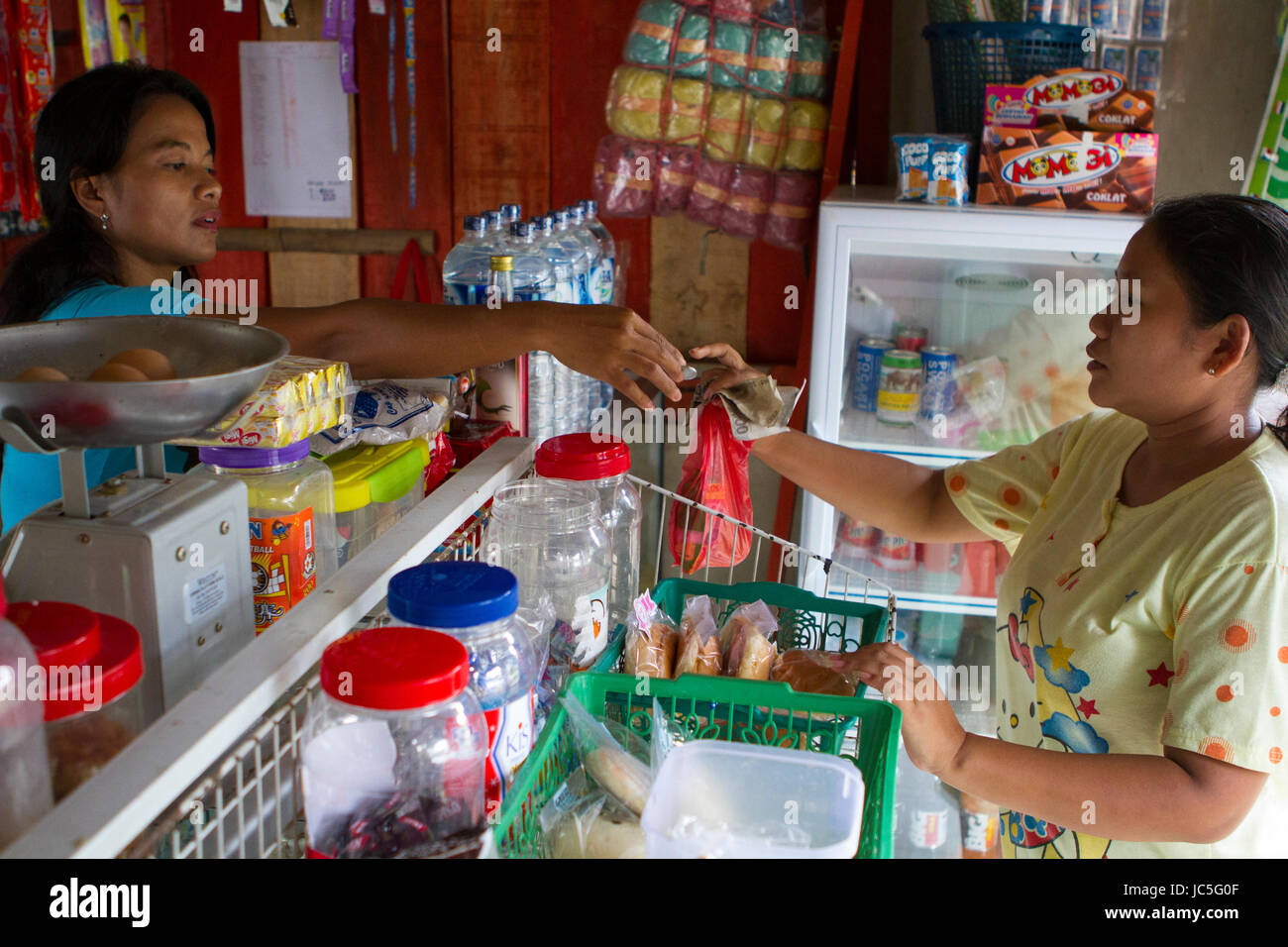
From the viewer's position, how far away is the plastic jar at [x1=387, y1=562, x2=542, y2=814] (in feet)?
3.35

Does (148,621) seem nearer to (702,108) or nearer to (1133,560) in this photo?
(1133,560)

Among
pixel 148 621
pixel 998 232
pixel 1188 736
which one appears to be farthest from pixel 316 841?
pixel 998 232

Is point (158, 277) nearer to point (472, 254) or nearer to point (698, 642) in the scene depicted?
point (472, 254)

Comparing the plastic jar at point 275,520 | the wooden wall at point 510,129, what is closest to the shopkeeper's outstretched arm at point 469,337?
the plastic jar at point 275,520

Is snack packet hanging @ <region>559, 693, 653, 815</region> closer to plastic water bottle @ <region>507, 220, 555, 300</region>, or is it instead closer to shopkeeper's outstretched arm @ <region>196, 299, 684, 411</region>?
shopkeeper's outstretched arm @ <region>196, 299, 684, 411</region>

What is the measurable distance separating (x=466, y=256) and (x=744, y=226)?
1186mm

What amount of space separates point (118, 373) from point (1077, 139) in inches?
98.4

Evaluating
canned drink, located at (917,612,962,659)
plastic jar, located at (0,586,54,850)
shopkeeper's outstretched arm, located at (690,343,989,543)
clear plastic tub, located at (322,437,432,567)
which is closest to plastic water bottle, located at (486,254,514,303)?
clear plastic tub, located at (322,437,432,567)

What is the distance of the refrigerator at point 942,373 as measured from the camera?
2918 mm

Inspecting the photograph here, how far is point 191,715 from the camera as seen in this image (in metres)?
0.92

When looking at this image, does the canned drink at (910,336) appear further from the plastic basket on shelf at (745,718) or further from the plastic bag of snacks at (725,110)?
the plastic basket on shelf at (745,718)

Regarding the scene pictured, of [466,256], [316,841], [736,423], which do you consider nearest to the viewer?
[316,841]

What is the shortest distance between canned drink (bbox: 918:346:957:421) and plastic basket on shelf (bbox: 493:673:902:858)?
1974 mm

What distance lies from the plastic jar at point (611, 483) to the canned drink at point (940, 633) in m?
1.76
